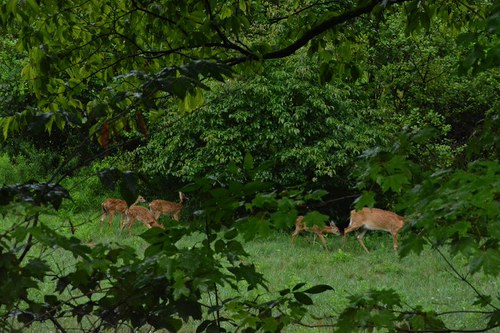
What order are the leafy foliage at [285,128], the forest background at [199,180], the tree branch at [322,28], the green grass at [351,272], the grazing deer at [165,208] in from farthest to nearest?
the grazing deer at [165,208] → the leafy foliage at [285,128] → the green grass at [351,272] → the tree branch at [322,28] → the forest background at [199,180]

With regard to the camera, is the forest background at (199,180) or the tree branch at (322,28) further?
the tree branch at (322,28)

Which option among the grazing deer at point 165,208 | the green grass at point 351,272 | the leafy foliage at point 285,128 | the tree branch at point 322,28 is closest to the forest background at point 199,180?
the tree branch at point 322,28

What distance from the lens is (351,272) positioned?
35.6ft

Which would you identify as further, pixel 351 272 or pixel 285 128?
pixel 285 128

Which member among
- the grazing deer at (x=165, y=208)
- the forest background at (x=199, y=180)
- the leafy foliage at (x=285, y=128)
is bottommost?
the grazing deer at (x=165, y=208)

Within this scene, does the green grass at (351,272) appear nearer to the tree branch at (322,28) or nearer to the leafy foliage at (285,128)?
the leafy foliage at (285,128)

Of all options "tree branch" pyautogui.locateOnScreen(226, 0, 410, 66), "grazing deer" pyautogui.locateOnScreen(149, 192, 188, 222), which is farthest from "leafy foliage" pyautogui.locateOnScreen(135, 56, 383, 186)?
"tree branch" pyautogui.locateOnScreen(226, 0, 410, 66)

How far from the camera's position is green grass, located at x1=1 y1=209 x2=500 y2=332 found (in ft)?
27.3

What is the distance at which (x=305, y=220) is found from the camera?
2.31m

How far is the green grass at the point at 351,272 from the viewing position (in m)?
8.31

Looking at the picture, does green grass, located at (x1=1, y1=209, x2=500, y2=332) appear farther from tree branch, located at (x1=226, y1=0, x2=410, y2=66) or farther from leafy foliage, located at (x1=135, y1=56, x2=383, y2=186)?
tree branch, located at (x1=226, y1=0, x2=410, y2=66)

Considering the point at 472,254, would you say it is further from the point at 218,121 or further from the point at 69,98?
the point at 218,121

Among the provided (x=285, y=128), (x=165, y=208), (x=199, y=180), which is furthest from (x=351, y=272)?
(x=199, y=180)

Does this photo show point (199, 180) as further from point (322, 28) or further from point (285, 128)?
point (285, 128)
